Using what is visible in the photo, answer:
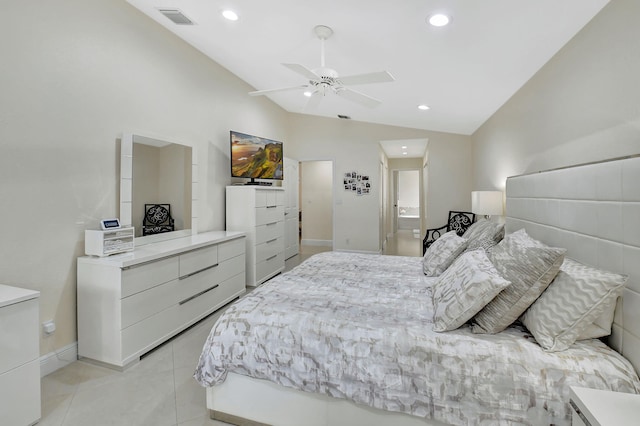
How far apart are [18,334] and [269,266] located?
3.13 meters

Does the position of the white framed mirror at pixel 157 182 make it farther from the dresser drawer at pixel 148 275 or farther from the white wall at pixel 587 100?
the white wall at pixel 587 100

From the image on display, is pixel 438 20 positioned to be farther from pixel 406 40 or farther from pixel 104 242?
pixel 104 242

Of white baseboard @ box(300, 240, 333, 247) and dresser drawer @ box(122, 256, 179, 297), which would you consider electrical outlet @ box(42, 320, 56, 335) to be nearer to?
dresser drawer @ box(122, 256, 179, 297)

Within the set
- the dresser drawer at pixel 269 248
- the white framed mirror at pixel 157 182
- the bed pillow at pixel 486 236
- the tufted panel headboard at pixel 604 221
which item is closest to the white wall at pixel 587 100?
the tufted panel headboard at pixel 604 221

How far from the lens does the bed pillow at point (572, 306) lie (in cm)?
134

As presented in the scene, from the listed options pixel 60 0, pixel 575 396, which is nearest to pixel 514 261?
pixel 575 396

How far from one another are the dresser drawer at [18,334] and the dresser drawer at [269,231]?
2.67 m

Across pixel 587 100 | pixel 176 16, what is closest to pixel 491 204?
pixel 587 100

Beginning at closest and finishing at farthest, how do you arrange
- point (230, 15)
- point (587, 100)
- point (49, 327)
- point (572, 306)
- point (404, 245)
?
1. point (572, 306)
2. point (587, 100)
3. point (49, 327)
4. point (230, 15)
5. point (404, 245)

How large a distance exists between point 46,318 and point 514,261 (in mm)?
3239

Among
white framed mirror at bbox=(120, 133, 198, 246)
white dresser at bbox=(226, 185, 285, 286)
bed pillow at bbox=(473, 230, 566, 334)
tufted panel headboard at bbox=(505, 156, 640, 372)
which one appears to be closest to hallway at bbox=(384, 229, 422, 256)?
white dresser at bbox=(226, 185, 285, 286)

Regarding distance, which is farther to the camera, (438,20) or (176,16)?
(176,16)

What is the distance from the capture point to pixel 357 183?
6.35m

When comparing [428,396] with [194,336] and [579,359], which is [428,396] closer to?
[579,359]
